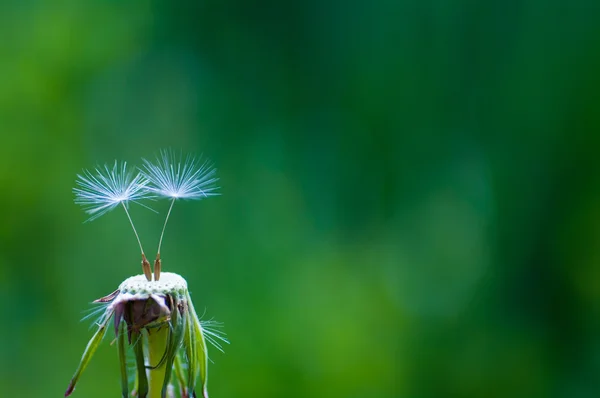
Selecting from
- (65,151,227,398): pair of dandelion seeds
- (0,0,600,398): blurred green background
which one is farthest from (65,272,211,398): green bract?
(0,0,600,398): blurred green background

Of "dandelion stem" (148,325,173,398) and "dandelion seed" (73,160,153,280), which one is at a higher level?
"dandelion seed" (73,160,153,280)

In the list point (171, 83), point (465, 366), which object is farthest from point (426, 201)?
point (171, 83)

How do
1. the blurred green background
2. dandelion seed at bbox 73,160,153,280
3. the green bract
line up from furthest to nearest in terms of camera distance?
the blurred green background → dandelion seed at bbox 73,160,153,280 → the green bract

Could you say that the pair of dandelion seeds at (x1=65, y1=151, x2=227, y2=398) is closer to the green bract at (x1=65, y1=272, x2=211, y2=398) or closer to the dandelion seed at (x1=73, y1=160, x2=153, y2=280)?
the green bract at (x1=65, y1=272, x2=211, y2=398)

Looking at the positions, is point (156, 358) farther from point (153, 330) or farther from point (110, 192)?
point (110, 192)

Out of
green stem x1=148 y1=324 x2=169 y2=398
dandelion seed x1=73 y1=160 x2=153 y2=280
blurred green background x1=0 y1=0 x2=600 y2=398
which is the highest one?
blurred green background x1=0 y1=0 x2=600 y2=398

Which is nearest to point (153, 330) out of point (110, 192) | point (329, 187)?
point (110, 192)

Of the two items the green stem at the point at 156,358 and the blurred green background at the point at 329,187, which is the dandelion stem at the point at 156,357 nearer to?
the green stem at the point at 156,358

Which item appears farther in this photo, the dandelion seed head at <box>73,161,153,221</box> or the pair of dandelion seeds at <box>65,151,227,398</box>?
the dandelion seed head at <box>73,161,153,221</box>
